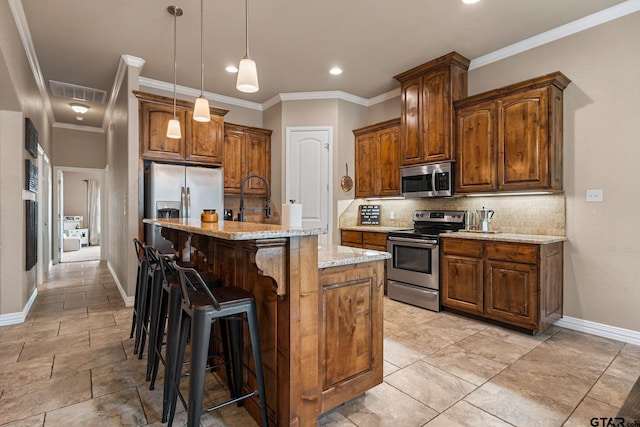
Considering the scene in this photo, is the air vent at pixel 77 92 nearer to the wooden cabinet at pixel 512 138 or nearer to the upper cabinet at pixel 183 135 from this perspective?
the upper cabinet at pixel 183 135

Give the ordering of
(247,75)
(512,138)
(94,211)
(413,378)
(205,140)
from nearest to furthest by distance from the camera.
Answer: (247,75), (413,378), (512,138), (205,140), (94,211)

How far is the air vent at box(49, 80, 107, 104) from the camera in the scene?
4.83 metres

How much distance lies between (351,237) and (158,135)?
9.47ft

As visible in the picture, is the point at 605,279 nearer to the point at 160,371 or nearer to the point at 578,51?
the point at 578,51

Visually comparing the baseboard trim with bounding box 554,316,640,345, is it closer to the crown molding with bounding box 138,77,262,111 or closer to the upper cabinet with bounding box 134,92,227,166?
Answer: the upper cabinet with bounding box 134,92,227,166

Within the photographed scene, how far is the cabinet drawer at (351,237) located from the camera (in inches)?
189

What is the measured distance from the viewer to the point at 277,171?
5348mm

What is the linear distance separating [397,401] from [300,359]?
80 cm

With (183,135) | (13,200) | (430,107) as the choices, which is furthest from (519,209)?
(13,200)

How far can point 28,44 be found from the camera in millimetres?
3521

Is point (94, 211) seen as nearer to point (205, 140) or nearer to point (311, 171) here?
point (205, 140)

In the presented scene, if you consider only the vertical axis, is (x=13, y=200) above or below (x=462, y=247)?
above

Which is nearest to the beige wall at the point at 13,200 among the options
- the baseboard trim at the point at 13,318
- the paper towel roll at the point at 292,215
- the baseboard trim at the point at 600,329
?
the baseboard trim at the point at 13,318

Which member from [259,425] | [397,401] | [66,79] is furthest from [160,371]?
[66,79]
